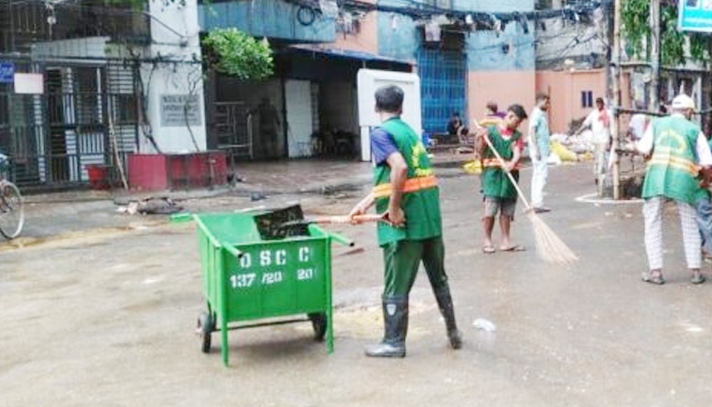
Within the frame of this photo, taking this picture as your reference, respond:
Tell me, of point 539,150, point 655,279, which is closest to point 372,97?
point 539,150

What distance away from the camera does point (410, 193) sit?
5.83 m

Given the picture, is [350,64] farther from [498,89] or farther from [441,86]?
[498,89]

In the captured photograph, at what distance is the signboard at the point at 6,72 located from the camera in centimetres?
1669

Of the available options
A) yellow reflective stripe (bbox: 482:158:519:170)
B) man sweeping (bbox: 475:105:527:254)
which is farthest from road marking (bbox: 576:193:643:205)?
yellow reflective stripe (bbox: 482:158:519:170)

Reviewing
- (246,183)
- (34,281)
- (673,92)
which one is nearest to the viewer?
(34,281)

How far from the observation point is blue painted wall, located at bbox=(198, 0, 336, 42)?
22766 mm

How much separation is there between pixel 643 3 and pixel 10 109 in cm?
1157

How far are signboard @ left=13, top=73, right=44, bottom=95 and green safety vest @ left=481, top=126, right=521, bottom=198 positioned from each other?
1049cm

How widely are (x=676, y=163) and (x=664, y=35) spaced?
6873 millimetres

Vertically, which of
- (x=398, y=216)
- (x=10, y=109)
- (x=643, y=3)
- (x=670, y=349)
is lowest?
(x=670, y=349)

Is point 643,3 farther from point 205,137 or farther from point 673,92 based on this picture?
point 205,137

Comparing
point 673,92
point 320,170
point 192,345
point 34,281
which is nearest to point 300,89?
point 320,170

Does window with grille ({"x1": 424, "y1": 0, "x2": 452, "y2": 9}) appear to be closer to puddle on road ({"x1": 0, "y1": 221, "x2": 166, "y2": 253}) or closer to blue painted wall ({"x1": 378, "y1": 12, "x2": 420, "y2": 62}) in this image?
blue painted wall ({"x1": 378, "y1": 12, "x2": 420, "y2": 62})

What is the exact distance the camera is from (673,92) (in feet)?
57.3
